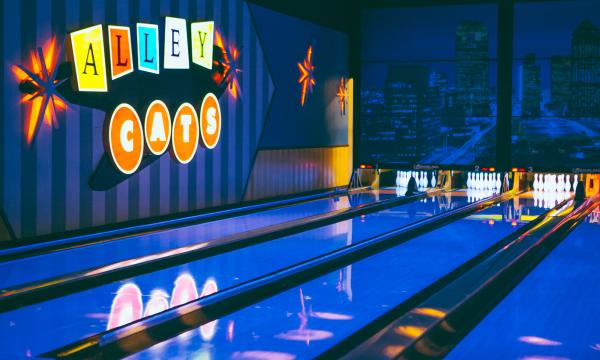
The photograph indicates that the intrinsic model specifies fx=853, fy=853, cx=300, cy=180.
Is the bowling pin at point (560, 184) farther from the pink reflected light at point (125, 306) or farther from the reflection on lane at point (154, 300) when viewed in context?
the pink reflected light at point (125, 306)

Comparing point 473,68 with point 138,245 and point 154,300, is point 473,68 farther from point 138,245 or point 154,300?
point 154,300

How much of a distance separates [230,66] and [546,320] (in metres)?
5.64

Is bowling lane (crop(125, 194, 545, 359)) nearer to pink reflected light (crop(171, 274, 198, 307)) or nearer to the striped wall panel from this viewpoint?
pink reflected light (crop(171, 274, 198, 307))

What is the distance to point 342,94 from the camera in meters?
11.8

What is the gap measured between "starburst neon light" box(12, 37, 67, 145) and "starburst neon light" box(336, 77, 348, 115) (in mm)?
5915

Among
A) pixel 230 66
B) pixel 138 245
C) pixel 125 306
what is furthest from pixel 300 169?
pixel 125 306

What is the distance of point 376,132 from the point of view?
11820 millimetres

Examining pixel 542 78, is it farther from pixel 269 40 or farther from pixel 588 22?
pixel 269 40

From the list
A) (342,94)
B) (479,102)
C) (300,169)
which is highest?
(342,94)

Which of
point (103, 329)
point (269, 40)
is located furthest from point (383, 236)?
point (269, 40)

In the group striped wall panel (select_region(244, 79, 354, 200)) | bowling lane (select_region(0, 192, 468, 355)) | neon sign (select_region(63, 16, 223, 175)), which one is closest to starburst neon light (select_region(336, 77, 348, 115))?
striped wall panel (select_region(244, 79, 354, 200))

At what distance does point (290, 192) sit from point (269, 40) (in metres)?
1.84

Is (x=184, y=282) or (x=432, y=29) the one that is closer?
(x=184, y=282)

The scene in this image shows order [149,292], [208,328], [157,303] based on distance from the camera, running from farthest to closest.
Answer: [149,292]
[157,303]
[208,328]
